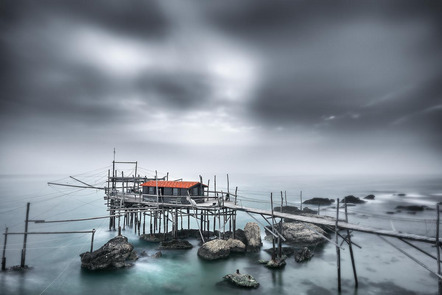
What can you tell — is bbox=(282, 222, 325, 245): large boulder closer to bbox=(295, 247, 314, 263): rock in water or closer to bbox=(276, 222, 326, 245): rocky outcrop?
bbox=(276, 222, 326, 245): rocky outcrop

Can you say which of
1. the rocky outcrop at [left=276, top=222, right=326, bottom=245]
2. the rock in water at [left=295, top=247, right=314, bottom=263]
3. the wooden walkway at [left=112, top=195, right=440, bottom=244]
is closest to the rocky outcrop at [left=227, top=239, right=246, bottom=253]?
the wooden walkway at [left=112, top=195, right=440, bottom=244]

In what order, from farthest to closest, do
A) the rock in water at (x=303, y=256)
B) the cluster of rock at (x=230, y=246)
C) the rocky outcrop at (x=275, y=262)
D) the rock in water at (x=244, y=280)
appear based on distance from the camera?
the cluster of rock at (x=230, y=246), the rock in water at (x=303, y=256), the rocky outcrop at (x=275, y=262), the rock in water at (x=244, y=280)

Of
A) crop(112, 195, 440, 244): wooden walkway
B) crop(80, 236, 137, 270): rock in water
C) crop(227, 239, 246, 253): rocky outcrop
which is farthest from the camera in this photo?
Answer: crop(227, 239, 246, 253): rocky outcrop

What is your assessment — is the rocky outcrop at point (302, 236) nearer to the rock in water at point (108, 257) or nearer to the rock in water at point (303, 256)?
the rock in water at point (303, 256)

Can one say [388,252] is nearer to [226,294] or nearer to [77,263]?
[226,294]

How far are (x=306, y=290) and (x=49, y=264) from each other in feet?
82.1

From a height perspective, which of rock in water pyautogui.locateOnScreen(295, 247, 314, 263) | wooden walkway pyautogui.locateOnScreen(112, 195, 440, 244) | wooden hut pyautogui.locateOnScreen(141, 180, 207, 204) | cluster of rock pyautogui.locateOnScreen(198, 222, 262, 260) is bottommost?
rock in water pyautogui.locateOnScreen(295, 247, 314, 263)

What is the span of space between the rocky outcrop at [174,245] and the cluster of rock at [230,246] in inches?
112

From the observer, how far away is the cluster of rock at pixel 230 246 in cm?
2354

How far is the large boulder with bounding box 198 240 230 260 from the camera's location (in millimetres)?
23359

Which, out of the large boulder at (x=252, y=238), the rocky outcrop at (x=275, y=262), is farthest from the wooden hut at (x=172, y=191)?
the rocky outcrop at (x=275, y=262)

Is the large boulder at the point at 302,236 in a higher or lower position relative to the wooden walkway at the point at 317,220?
lower

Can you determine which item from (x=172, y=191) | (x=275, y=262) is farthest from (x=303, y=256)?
(x=172, y=191)

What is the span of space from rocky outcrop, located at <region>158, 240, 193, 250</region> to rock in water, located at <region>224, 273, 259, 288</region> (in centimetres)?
911
